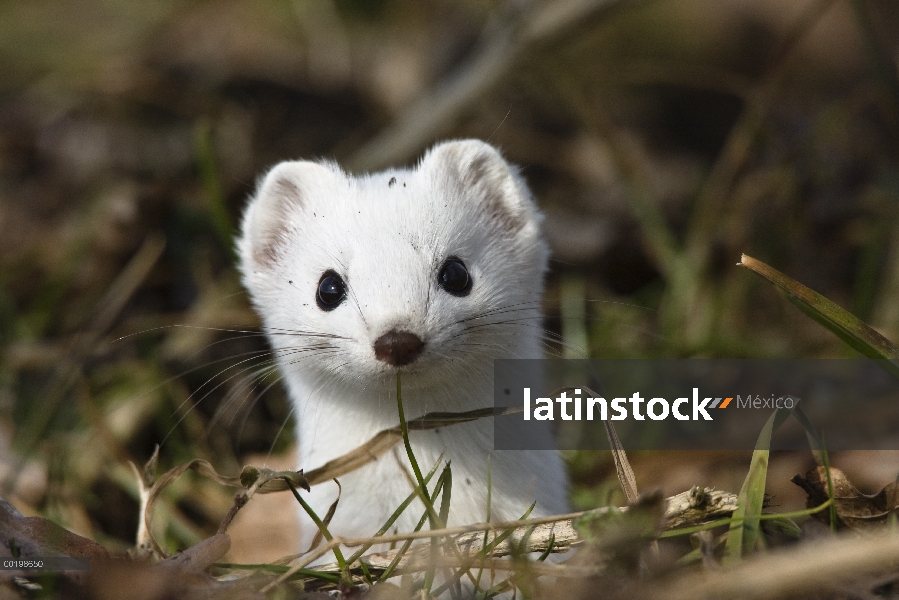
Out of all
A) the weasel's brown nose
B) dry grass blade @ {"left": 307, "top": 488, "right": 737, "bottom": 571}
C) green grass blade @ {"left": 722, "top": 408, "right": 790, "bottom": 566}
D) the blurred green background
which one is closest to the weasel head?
the weasel's brown nose

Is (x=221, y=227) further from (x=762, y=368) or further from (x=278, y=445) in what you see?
(x=762, y=368)

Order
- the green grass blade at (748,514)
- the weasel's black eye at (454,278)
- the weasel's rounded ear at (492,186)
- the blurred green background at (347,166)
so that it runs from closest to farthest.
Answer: the green grass blade at (748,514)
the weasel's black eye at (454,278)
the weasel's rounded ear at (492,186)
the blurred green background at (347,166)

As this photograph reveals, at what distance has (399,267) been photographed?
2.76 meters

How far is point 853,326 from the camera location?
2.45 metres

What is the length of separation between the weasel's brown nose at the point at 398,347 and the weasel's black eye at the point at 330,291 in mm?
385

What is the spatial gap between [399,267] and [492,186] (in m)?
0.77

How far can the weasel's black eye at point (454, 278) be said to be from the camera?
9.50 feet

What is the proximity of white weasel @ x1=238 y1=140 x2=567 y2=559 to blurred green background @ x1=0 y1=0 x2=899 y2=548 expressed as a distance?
1.42 feet

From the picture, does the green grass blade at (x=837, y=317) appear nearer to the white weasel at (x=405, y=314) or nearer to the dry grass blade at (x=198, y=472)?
the white weasel at (x=405, y=314)

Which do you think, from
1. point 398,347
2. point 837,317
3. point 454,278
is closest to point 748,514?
point 837,317

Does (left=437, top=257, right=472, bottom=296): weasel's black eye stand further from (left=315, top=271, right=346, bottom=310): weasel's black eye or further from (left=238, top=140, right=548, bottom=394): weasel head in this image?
(left=315, top=271, right=346, bottom=310): weasel's black eye

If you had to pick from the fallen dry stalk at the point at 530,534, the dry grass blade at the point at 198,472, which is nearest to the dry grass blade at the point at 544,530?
the fallen dry stalk at the point at 530,534

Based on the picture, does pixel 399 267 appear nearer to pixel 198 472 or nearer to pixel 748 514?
pixel 198 472

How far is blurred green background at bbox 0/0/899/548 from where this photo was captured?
14.5 ft
